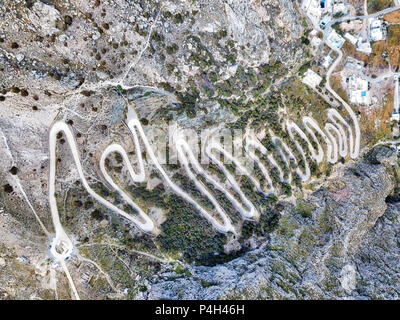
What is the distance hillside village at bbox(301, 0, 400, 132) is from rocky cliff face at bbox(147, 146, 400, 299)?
544 inches

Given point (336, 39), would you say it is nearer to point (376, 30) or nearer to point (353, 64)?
point (353, 64)

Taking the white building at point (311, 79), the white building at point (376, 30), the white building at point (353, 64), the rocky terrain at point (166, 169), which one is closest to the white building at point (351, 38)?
the white building at point (353, 64)

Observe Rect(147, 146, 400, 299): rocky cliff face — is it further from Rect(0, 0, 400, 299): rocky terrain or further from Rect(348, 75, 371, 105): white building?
Rect(348, 75, 371, 105): white building

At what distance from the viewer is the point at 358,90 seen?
58.8m

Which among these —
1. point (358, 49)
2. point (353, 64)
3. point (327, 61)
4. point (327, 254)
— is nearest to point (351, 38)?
point (358, 49)

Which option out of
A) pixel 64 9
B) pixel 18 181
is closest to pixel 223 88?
pixel 64 9

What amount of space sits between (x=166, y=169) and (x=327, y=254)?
33.5m

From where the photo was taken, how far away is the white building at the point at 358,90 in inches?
2313

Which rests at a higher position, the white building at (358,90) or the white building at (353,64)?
the white building at (353,64)

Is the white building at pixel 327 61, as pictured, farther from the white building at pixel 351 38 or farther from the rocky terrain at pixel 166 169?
the rocky terrain at pixel 166 169

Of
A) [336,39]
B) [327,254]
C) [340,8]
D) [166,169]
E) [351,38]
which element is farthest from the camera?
[351,38]

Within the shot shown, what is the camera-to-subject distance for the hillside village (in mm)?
58219

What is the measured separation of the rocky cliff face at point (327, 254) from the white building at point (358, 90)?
1240 cm

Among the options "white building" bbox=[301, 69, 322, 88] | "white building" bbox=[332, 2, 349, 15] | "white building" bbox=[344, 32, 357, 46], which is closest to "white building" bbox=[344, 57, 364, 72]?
"white building" bbox=[344, 32, 357, 46]
